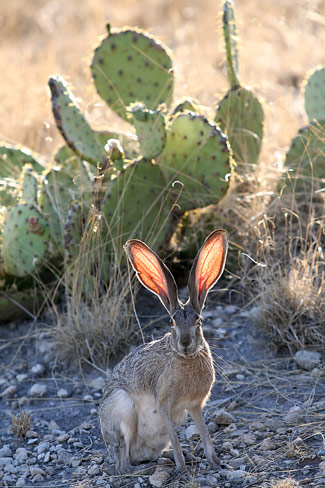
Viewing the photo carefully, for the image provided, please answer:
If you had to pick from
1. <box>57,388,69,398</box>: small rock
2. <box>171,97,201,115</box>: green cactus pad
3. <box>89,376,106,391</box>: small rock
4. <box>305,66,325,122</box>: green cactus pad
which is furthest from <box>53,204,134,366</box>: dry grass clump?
<box>305,66,325,122</box>: green cactus pad

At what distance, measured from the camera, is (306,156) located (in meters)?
5.77

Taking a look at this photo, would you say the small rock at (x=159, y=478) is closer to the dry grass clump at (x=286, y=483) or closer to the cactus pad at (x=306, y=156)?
the dry grass clump at (x=286, y=483)

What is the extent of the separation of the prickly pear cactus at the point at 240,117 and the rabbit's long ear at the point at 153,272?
2.47m

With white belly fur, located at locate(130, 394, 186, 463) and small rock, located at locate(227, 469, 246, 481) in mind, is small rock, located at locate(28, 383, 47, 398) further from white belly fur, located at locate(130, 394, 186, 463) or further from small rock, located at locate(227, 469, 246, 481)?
small rock, located at locate(227, 469, 246, 481)

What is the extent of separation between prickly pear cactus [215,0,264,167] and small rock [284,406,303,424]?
7.57 ft

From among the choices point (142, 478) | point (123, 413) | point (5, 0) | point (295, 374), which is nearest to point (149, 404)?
point (123, 413)

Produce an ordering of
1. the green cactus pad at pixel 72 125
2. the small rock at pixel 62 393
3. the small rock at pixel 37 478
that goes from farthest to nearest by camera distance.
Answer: the green cactus pad at pixel 72 125, the small rock at pixel 62 393, the small rock at pixel 37 478

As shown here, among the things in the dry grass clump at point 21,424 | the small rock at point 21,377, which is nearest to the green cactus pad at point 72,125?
the small rock at point 21,377

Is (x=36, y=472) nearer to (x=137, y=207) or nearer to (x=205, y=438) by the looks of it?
(x=205, y=438)

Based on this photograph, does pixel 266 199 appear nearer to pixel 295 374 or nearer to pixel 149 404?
pixel 295 374

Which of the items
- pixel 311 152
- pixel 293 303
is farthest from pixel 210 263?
pixel 311 152

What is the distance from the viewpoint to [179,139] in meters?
5.38

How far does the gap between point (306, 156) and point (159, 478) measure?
296cm

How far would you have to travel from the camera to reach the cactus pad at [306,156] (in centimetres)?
565
